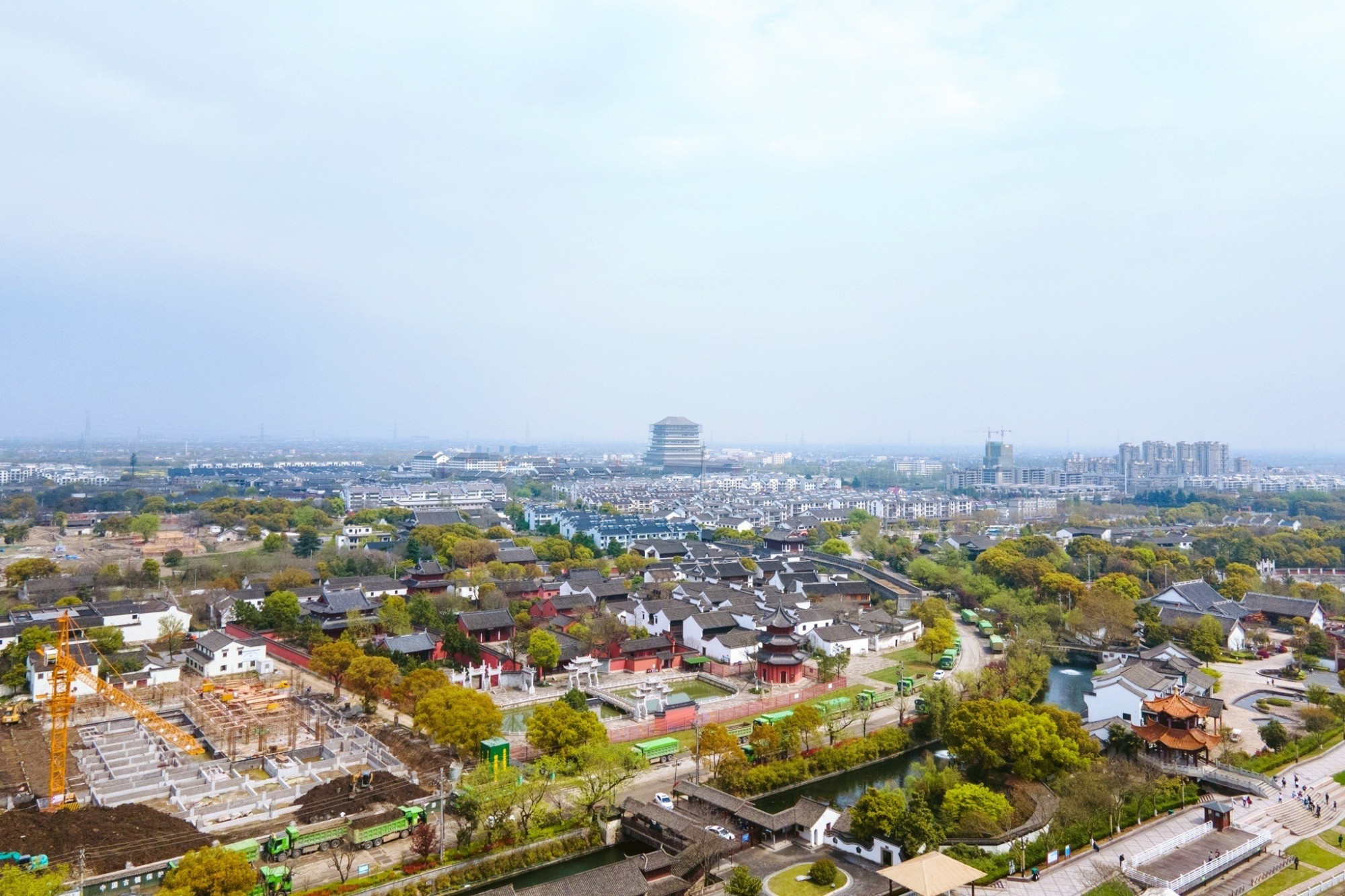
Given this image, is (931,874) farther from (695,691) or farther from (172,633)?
(172,633)

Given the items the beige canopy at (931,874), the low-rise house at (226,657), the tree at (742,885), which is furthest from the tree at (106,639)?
the beige canopy at (931,874)

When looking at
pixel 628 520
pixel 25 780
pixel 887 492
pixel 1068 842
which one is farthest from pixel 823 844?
pixel 887 492

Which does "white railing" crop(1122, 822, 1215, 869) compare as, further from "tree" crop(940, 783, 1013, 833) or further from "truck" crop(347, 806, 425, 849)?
"truck" crop(347, 806, 425, 849)

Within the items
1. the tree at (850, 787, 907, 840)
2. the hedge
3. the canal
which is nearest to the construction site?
the canal

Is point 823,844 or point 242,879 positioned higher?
point 242,879

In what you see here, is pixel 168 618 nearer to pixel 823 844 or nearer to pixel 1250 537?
pixel 823 844

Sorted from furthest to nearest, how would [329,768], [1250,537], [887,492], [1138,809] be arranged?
1. [887,492]
2. [1250,537]
3. [329,768]
4. [1138,809]
